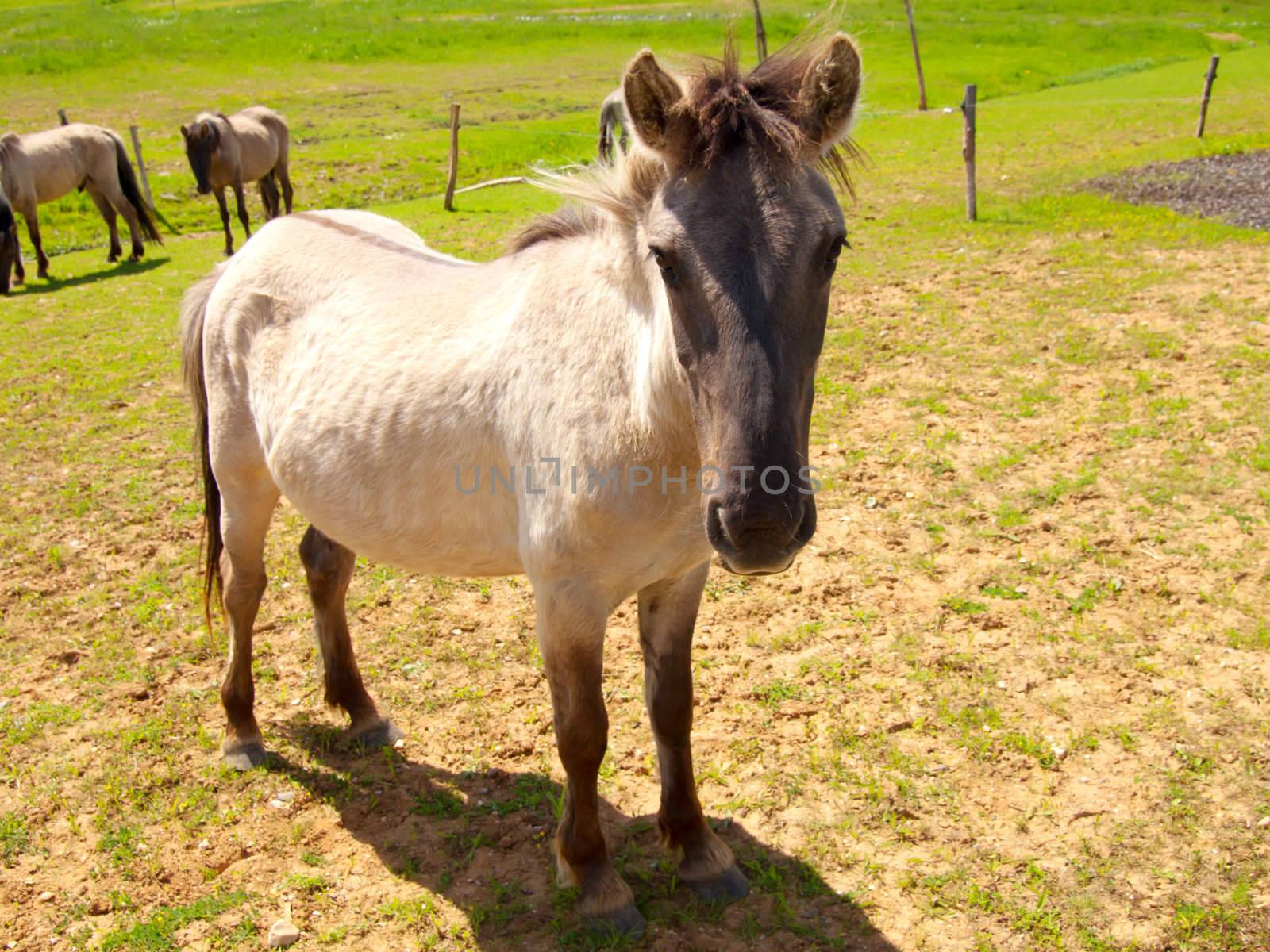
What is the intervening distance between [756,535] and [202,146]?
1625 centimetres

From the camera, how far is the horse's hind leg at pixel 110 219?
15211 millimetres

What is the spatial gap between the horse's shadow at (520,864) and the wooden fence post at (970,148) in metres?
11.6

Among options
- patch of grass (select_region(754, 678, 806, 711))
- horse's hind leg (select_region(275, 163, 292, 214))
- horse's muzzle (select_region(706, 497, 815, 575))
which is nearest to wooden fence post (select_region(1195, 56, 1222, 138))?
horse's hind leg (select_region(275, 163, 292, 214))

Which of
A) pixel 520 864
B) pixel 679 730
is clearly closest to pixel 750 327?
pixel 679 730

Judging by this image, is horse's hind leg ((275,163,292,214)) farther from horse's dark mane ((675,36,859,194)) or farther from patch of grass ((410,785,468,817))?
horse's dark mane ((675,36,859,194))

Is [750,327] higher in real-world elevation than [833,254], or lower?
lower

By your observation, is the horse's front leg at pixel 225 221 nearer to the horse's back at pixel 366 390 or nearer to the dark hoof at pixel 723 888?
the horse's back at pixel 366 390

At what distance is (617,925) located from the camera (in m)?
3.29

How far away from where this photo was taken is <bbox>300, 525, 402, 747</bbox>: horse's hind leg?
443 centimetres

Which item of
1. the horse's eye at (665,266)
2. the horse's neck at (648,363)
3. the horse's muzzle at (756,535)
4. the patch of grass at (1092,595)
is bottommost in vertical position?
the patch of grass at (1092,595)

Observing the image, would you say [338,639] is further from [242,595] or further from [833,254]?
[833,254]

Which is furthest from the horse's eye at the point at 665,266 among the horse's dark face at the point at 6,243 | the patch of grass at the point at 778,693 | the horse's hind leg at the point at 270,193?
the horse's hind leg at the point at 270,193

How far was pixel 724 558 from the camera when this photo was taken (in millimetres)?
2371

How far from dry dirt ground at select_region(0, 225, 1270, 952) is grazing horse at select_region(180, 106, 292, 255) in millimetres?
10762
